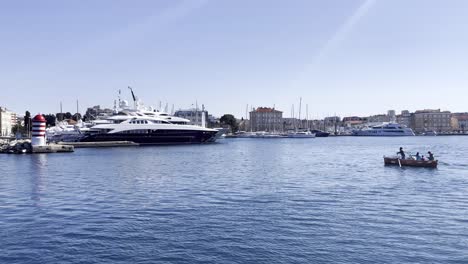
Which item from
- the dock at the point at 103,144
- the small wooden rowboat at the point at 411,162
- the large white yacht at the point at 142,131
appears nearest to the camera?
the small wooden rowboat at the point at 411,162

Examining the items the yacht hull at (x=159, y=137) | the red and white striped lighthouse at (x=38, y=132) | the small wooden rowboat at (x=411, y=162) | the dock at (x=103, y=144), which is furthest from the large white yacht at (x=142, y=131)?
the small wooden rowboat at (x=411, y=162)

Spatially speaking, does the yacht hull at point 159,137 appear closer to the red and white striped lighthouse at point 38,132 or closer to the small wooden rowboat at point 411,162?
the red and white striped lighthouse at point 38,132

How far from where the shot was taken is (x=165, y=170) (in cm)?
4962

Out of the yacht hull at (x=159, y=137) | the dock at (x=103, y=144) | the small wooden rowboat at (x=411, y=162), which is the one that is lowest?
the small wooden rowboat at (x=411, y=162)

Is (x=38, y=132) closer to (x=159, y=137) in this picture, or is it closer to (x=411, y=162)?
(x=159, y=137)

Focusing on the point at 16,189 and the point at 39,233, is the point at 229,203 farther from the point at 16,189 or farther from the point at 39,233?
the point at 16,189

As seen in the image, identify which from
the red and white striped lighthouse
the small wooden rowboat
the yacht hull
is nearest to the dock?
the yacht hull

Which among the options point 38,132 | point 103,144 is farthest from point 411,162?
point 103,144

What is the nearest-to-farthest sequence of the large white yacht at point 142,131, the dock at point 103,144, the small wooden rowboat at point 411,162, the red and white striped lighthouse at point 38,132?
the small wooden rowboat at point 411,162 < the red and white striped lighthouse at point 38,132 < the dock at point 103,144 < the large white yacht at point 142,131

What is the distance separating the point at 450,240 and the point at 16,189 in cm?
3129

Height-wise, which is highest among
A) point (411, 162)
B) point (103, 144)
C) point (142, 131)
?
point (142, 131)

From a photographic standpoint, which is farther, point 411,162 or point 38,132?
point 38,132

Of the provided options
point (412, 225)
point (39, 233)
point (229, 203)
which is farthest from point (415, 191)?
point (39, 233)

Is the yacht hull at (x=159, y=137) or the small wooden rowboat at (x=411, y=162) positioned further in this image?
the yacht hull at (x=159, y=137)
